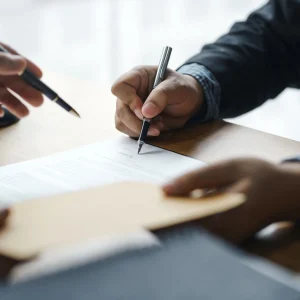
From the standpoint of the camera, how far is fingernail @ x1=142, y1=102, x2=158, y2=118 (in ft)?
2.99

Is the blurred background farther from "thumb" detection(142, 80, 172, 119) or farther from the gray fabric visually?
the gray fabric

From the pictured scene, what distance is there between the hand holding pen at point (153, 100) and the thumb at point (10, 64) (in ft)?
0.67

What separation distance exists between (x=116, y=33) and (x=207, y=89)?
6.72 ft

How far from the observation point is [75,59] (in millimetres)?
2916

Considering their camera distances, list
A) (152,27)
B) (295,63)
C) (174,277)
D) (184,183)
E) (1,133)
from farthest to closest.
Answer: (152,27) < (295,63) < (1,133) < (184,183) < (174,277)

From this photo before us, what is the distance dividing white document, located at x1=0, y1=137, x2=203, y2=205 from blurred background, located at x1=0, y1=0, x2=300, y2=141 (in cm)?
186

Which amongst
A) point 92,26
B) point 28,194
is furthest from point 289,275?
point 92,26

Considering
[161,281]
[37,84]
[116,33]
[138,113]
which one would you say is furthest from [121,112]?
[116,33]

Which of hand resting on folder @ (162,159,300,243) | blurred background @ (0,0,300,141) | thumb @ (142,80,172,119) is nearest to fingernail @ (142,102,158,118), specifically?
thumb @ (142,80,172,119)

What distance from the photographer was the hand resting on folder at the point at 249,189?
583mm

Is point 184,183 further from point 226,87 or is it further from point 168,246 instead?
point 226,87

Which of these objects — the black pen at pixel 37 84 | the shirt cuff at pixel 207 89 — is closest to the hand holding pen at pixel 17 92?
the black pen at pixel 37 84

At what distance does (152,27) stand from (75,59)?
50 cm

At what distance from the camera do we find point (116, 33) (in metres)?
2.99
